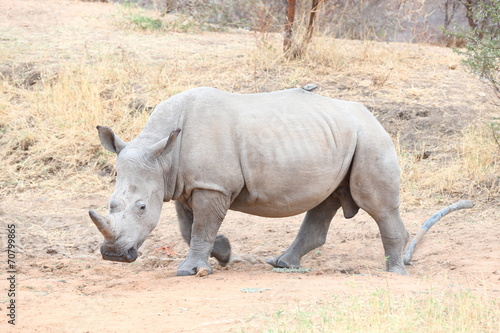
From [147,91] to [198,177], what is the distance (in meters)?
5.53

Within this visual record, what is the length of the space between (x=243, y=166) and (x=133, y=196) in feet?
3.07

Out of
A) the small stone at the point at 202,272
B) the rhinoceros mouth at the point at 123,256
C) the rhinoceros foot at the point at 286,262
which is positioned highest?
the rhinoceros mouth at the point at 123,256

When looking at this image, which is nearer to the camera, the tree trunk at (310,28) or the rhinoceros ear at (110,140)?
the rhinoceros ear at (110,140)

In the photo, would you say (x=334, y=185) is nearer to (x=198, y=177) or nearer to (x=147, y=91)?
(x=198, y=177)

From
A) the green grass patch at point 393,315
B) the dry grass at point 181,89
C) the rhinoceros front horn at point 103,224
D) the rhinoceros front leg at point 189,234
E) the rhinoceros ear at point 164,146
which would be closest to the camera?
the green grass patch at point 393,315

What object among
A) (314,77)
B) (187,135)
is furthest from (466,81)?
(187,135)

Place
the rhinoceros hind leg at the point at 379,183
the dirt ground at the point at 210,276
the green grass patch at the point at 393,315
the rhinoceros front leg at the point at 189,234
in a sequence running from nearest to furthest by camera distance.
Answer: the green grass patch at the point at 393,315 < the dirt ground at the point at 210,276 < the rhinoceros hind leg at the point at 379,183 < the rhinoceros front leg at the point at 189,234

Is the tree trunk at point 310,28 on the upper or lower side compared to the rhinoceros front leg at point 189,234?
upper

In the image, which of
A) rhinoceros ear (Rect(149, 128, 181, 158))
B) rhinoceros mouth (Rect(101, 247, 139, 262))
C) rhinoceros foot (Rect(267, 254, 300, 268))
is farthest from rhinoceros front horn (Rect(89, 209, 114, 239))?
rhinoceros foot (Rect(267, 254, 300, 268))

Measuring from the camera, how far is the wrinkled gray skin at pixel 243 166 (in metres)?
5.75

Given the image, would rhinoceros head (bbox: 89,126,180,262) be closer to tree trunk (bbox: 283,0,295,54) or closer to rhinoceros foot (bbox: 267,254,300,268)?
rhinoceros foot (bbox: 267,254,300,268)

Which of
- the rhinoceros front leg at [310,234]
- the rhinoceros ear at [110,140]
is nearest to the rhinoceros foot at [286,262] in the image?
the rhinoceros front leg at [310,234]

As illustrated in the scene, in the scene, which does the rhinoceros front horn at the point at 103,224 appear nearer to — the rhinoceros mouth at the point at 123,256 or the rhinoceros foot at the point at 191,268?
the rhinoceros mouth at the point at 123,256

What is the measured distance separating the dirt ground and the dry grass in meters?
0.45
